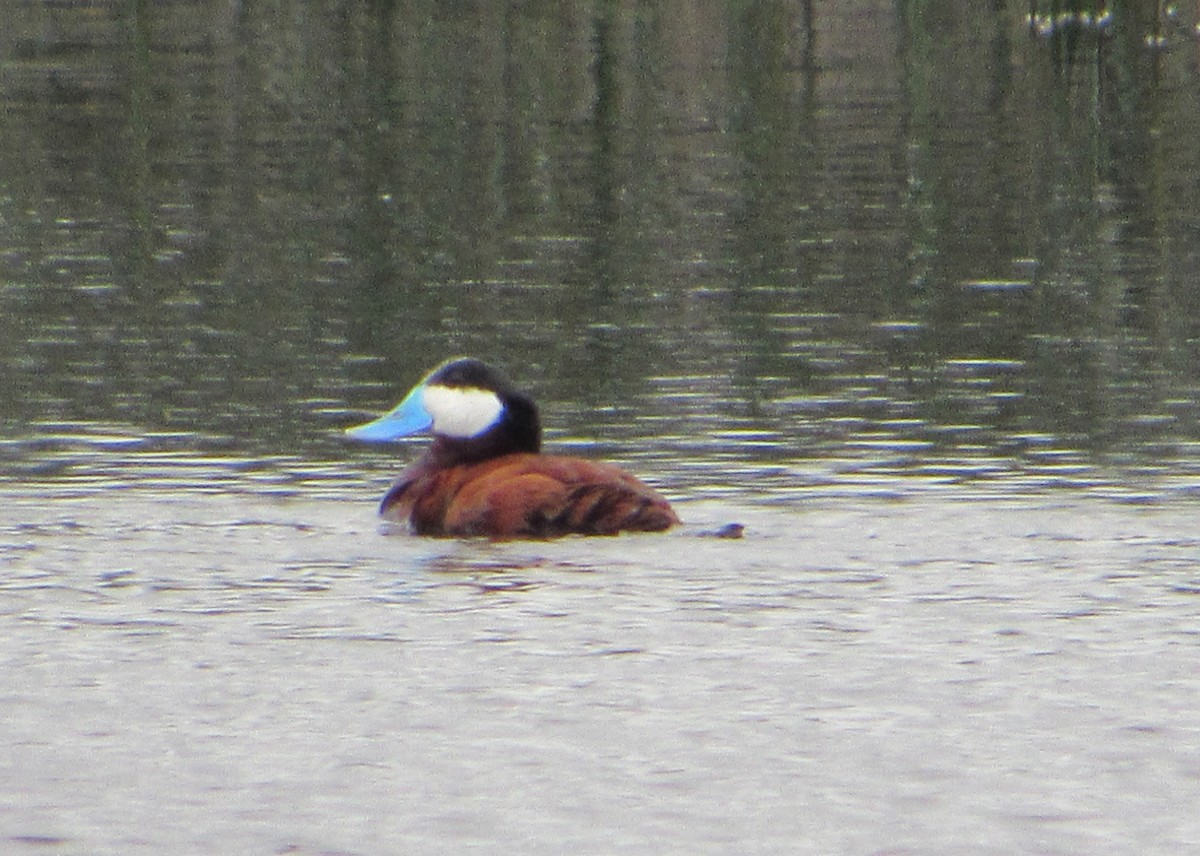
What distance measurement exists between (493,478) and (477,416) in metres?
0.55

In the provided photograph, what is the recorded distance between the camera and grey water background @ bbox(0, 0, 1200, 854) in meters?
7.04

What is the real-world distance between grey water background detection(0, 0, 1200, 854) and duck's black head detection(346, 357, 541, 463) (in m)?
0.61

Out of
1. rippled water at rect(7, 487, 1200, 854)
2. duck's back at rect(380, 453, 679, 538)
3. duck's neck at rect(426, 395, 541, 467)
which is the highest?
duck's neck at rect(426, 395, 541, 467)

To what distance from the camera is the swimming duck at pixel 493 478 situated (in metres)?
10.3

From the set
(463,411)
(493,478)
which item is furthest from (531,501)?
(463,411)

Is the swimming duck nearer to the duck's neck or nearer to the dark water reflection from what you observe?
the duck's neck

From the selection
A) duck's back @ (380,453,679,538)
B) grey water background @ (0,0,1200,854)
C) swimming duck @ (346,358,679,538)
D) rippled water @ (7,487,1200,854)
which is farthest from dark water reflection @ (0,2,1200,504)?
rippled water @ (7,487,1200,854)

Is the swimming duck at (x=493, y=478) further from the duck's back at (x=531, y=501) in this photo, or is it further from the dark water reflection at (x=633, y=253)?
the dark water reflection at (x=633, y=253)

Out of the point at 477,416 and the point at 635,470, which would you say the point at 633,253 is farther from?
the point at 477,416

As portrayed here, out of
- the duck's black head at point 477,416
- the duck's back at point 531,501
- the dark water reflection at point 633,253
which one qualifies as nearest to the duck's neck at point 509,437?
the duck's black head at point 477,416

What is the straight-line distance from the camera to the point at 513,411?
11.2m

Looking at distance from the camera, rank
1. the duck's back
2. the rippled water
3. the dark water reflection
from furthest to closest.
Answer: the dark water reflection < the duck's back < the rippled water

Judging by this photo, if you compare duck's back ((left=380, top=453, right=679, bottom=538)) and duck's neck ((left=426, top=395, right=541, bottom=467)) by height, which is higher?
duck's neck ((left=426, top=395, right=541, bottom=467))

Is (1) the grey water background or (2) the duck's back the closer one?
(1) the grey water background
